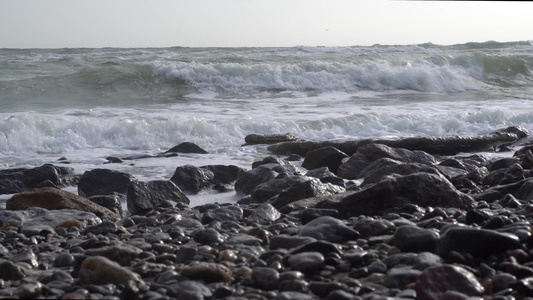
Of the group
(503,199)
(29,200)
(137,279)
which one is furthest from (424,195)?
(29,200)

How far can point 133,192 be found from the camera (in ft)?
16.8

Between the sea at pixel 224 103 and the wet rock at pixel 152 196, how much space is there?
37cm

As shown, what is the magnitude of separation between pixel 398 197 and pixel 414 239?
46.4 inches

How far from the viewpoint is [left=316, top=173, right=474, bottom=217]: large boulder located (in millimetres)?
3975

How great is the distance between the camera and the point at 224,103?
1369 centimetres

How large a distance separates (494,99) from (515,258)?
45.1 feet

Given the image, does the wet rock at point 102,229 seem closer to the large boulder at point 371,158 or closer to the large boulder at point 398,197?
the large boulder at point 398,197

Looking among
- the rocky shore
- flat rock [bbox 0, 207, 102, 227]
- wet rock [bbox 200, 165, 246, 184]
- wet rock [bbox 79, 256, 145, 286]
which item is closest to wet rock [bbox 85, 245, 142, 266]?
the rocky shore

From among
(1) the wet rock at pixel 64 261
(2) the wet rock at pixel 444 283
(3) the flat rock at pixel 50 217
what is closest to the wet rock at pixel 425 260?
(2) the wet rock at pixel 444 283

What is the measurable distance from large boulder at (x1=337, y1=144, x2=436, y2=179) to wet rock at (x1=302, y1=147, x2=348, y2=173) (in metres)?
0.24

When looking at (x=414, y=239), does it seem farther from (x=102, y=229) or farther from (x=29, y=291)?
(x=102, y=229)

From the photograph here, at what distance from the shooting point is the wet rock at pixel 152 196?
5.07 meters

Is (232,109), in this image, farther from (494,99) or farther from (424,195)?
(424,195)

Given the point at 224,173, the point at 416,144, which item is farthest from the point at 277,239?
the point at 416,144
